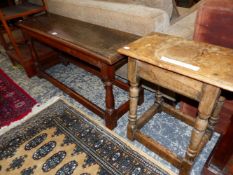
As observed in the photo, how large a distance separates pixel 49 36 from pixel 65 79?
0.73 metres

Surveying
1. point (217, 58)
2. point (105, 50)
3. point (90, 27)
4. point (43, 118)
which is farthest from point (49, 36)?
point (217, 58)

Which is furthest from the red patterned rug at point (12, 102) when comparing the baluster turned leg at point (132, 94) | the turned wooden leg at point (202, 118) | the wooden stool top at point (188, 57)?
the turned wooden leg at point (202, 118)

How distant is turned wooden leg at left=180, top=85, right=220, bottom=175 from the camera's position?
0.86 m

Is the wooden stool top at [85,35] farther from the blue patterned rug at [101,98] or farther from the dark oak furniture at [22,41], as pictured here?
the blue patterned rug at [101,98]

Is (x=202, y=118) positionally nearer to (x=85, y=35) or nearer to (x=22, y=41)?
(x=85, y=35)

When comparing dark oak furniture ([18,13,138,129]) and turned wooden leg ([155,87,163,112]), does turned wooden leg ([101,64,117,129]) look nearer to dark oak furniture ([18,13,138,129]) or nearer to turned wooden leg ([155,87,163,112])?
dark oak furniture ([18,13,138,129])

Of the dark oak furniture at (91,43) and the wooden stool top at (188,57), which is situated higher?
the wooden stool top at (188,57)

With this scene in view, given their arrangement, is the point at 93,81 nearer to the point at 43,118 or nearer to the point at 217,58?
the point at 43,118

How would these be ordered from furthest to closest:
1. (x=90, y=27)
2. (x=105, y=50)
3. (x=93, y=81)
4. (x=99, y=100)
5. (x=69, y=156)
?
(x=93, y=81)
(x=99, y=100)
(x=90, y=27)
(x=69, y=156)
(x=105, y=50)

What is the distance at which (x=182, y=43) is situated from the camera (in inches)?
42.2

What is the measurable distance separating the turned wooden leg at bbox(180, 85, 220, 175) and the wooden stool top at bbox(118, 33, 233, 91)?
66 mm

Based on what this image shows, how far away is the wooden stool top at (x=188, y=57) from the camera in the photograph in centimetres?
82

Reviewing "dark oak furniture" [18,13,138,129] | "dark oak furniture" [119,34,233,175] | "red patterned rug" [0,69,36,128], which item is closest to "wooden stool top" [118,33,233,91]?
"dark oak furniture" [119,34,233,175]

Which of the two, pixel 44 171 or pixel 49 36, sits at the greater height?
pixel 49 36
